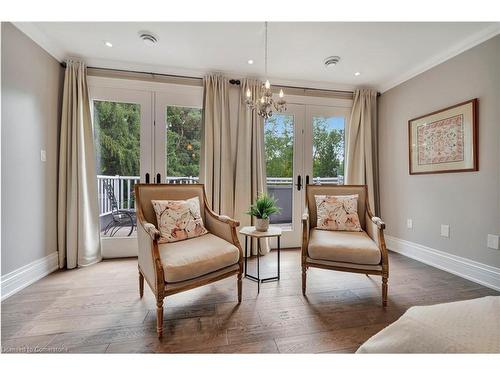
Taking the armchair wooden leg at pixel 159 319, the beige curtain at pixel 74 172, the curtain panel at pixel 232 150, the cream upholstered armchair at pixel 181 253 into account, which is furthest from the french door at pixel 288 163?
the beige curtain at pixel 74 172

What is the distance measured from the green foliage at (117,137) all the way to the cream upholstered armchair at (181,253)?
3.42 ft

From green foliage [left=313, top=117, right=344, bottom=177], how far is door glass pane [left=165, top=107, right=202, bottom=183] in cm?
170

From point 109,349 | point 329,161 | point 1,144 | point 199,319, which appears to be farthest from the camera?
point 329,161

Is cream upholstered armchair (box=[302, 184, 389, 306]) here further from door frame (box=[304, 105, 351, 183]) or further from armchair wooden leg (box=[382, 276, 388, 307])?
door frame (box=[304, 105, 351, 183])

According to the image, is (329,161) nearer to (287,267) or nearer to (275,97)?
(275,97)

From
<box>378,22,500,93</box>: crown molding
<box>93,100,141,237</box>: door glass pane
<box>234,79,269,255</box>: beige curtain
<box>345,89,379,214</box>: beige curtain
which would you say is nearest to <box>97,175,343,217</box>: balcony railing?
<box>93,100,141,237</box>: door glass pane

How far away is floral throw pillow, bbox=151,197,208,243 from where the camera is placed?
1872 millimetres

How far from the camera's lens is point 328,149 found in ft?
11.0

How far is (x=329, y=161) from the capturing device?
11.0 feet

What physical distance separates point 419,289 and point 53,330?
289cm

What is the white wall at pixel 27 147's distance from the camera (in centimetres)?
186

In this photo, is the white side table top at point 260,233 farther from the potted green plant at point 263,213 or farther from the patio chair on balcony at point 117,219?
the patio chair on balcony at point 117,219
